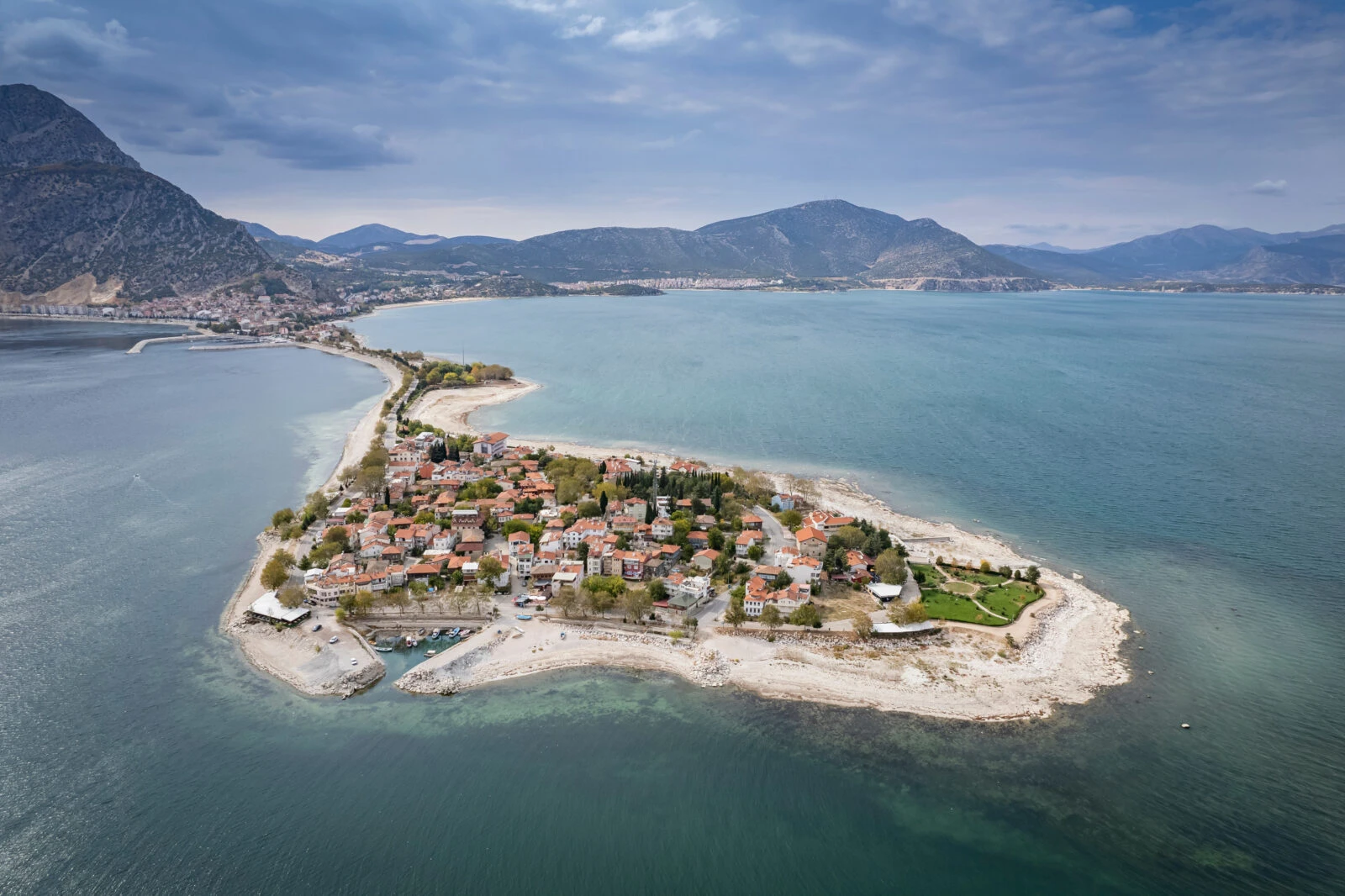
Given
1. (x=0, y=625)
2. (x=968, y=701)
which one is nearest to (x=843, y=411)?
(x=968, y=701)

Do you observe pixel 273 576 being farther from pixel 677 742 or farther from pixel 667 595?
pixel 677 742

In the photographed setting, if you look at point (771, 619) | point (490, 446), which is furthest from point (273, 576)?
point (771, 619)

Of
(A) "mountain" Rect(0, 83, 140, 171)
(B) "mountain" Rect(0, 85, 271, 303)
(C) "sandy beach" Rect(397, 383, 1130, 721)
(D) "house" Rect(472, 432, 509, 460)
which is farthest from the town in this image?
(A) "mountain" Rect(0, 83, 140, 171)

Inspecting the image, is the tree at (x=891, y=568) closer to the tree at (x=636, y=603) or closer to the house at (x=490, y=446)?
the tree at (x=636, y=603)

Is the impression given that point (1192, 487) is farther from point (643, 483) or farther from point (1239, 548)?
point (643, 483)

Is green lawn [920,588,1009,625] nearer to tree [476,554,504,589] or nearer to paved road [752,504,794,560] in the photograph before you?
paved road [752,504,794,560]
